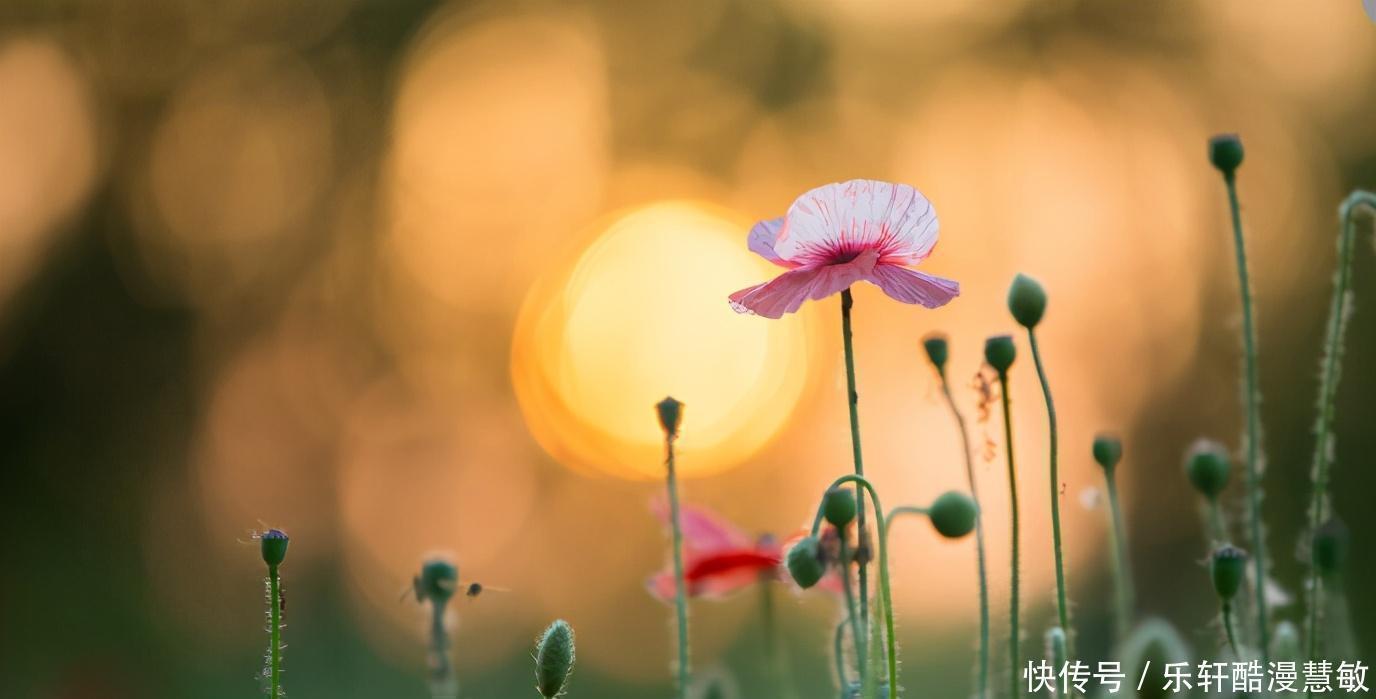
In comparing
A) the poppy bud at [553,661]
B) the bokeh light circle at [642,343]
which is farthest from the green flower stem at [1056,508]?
the bokeh light circle at [642,343]

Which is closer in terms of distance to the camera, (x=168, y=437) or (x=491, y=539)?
(x=168, y=437)

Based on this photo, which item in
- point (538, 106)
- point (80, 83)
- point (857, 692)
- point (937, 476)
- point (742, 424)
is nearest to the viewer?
point (857, 692)

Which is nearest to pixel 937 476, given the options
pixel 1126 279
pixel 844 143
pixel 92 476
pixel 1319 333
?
pixel 1126 279

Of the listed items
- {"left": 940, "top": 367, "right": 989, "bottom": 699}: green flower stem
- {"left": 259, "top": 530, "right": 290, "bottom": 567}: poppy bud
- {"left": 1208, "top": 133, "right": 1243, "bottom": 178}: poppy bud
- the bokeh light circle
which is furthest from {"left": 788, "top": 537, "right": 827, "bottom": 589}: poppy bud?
the bokeh light circle

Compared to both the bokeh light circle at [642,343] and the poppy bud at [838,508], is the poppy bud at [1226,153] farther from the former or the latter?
the bokeh light circle at [642,343]

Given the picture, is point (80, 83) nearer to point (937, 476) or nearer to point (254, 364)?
point (254, 364)

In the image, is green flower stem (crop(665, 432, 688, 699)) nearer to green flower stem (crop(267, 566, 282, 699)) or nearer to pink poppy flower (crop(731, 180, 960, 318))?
pink poppy flower (crop(731, 180, 960, 318))
